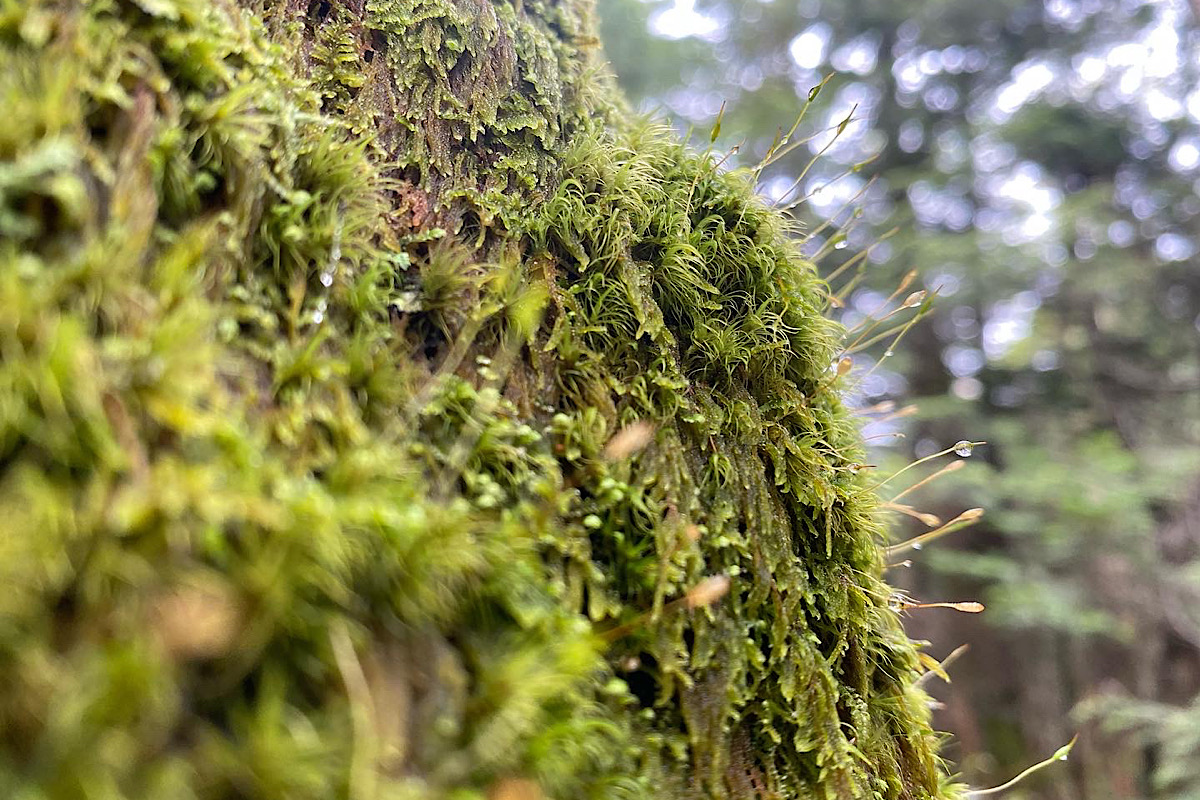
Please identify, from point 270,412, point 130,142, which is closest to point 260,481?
point 270,412

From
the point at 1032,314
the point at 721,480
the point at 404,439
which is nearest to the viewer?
the point at 404,439

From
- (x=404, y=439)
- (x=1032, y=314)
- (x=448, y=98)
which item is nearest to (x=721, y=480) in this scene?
(x=404, y=439)

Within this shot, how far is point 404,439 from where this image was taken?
0.94 meters

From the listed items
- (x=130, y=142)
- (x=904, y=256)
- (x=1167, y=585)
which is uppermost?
(x=904, y=256)

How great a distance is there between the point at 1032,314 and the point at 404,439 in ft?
28.7

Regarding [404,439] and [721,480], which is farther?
[721,480]

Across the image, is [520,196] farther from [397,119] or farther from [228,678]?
[228,678]

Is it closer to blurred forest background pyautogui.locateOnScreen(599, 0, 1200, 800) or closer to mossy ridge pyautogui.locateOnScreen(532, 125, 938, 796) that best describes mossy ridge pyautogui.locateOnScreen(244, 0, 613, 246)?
mossy ridge pyautogui.locateOnScreen(532, 125, 938, 796)

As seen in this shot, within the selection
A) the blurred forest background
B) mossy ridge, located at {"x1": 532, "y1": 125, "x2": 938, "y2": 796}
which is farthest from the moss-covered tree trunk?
the blurred forest background

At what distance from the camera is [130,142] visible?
833 millimetres

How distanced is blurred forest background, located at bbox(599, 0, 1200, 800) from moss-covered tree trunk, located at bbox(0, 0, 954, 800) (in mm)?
4938

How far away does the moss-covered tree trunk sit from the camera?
0.64 metres

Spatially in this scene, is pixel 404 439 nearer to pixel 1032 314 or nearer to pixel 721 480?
pixel 721 480

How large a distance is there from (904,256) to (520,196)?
7236mm
